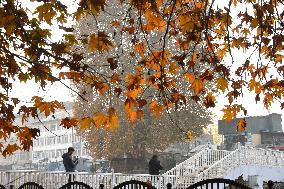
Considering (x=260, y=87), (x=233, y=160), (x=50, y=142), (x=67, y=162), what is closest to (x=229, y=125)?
(x=233, y=160)

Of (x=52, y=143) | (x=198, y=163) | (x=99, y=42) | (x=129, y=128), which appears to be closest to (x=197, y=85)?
(x=99, y=42)

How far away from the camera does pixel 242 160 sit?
25.9 metres

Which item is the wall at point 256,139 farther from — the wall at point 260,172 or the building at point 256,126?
the wall at point 260,172

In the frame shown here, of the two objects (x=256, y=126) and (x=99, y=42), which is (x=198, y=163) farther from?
(x=99, y=42)

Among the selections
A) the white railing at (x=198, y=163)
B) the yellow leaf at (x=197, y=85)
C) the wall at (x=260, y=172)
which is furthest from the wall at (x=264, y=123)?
the yellow leaf at (x=197, y=85)

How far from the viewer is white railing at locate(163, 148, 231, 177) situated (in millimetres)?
25930

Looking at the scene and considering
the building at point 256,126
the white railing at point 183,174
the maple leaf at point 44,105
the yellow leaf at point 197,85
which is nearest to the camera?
the maple leaf at point 44,105

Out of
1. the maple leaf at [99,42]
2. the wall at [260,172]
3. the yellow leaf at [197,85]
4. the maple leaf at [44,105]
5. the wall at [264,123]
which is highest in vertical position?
the wall at [264,123]

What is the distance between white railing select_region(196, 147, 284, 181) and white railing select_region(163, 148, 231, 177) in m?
1.77

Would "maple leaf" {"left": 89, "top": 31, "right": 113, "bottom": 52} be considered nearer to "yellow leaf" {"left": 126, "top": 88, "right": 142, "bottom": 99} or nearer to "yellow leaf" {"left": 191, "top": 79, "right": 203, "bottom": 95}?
"yellow leaf" {"left": 126, "top": 88, "right": 142, "bottom": 99}

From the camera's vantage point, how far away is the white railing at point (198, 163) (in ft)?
85.1

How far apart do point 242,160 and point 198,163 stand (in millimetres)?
2663

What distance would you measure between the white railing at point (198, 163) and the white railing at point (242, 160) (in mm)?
1766

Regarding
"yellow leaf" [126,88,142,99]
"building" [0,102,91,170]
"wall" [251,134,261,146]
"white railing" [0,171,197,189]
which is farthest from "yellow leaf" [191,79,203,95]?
"building" [0,102,91,170]
